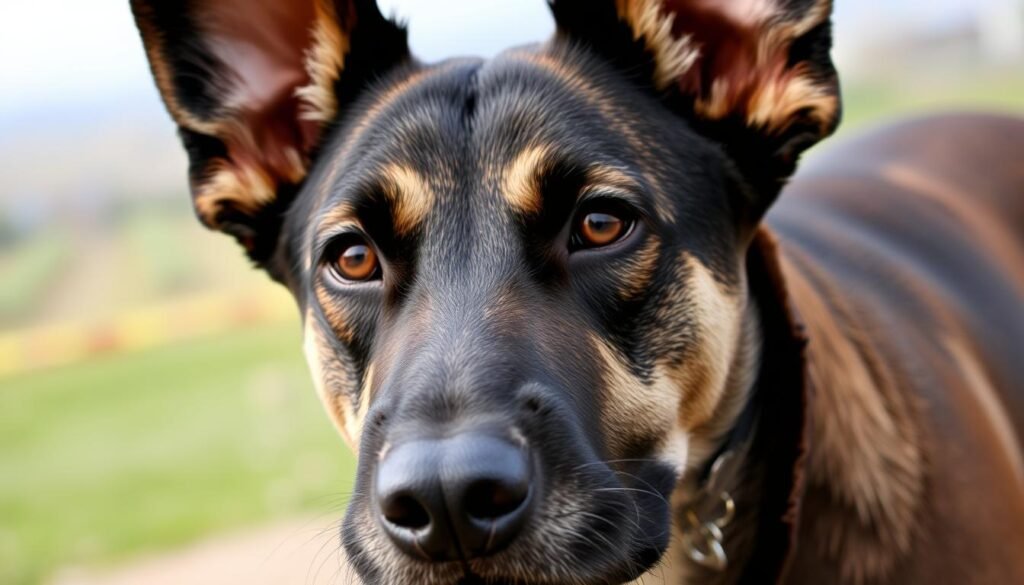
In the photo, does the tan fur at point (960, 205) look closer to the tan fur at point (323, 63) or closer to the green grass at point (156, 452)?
the tan fur at point (323, 63)

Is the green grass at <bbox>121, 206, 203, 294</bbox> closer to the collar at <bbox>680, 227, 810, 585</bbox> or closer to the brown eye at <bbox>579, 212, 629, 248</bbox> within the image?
the collar at <bbox>680, 227, 810, 585</bbox>

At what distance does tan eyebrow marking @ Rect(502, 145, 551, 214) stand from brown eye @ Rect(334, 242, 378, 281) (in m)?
0.43

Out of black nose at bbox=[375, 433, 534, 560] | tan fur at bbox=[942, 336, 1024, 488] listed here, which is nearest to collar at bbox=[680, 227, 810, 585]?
tan fur at bbox=[942, 336, 1024, 488]

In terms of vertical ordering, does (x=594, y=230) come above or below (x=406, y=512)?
above

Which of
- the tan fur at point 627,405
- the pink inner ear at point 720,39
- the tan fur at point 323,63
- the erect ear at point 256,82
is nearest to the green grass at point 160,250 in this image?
the erect ear at point 256,82

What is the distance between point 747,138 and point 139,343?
9.30 meters

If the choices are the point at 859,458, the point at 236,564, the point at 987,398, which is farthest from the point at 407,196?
the point at 236,564

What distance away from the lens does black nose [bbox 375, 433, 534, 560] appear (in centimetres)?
192

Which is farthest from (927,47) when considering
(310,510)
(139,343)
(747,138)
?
(747,138)

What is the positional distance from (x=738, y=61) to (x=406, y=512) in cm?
177

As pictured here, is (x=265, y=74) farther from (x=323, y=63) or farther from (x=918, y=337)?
(x=918, y=337)

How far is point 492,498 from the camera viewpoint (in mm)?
1965

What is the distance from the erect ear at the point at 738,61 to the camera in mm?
2857

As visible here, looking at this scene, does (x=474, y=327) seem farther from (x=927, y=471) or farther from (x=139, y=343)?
(x=139, y=343)
